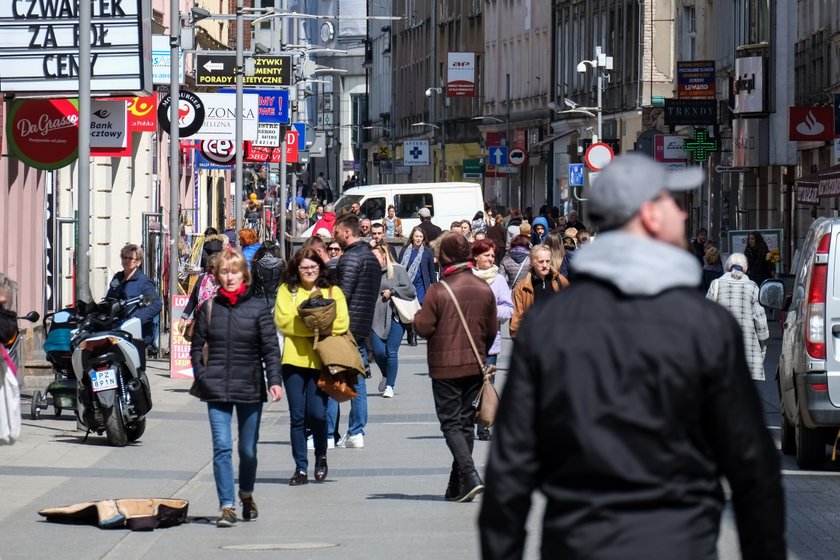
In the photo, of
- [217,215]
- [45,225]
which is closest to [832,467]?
[45,225]

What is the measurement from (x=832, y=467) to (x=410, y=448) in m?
3.44

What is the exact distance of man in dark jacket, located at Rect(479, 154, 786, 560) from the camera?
4523 mm

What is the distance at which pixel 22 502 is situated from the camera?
12.3 metres

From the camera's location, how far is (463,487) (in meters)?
12.4

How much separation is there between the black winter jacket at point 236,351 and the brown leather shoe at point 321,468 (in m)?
2.24

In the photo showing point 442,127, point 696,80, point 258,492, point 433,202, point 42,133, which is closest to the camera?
point 258,492

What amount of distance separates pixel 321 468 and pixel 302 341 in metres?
1.01

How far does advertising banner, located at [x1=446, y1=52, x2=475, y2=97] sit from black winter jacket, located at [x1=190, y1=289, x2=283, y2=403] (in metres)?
70.3

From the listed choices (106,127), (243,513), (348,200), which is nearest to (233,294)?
(243,513)

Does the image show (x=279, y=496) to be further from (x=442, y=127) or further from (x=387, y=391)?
(x=442, y=127)

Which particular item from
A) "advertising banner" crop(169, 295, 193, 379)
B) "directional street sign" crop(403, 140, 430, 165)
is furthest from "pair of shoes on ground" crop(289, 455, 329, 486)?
"directional street sign" crop(403, 140, 430, 165)

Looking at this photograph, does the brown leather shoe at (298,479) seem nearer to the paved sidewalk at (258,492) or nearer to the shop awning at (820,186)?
the paved sidewalk at (258,492)

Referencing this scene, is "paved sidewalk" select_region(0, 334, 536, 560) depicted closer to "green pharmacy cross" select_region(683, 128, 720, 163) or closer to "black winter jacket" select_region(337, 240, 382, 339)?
"black winter jacket" select_region(337, 240, 382, 339)

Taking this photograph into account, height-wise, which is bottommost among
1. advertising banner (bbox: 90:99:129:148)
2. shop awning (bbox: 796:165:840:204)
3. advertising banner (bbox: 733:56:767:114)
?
shop awning (bbox: 796:165:840:204)
